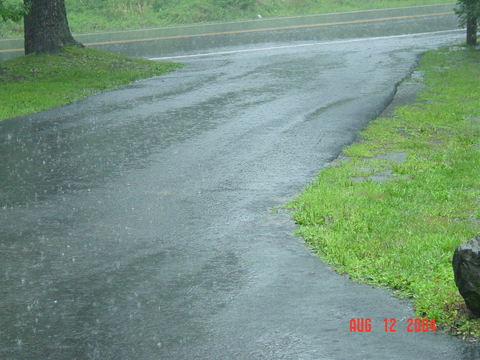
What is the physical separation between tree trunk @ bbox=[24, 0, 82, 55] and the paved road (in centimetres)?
577

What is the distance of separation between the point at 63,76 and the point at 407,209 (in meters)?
11.4

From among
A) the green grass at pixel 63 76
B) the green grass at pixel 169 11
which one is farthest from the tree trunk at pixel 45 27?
the green grass at pixel 169 11

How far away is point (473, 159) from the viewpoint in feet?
26.8

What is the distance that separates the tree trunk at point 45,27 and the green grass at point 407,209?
10.4 meters

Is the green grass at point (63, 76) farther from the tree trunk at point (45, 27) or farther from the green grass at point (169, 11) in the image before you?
the green grass at point (169, 11)

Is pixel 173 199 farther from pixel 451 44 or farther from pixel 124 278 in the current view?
pixel 451 44

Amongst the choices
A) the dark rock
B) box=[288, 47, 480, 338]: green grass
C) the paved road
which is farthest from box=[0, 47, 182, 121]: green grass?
the dark rock

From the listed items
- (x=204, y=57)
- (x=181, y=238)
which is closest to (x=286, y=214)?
(x=181, y=238)

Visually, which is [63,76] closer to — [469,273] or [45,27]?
[45,27]

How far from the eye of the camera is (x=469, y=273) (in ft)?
14.3

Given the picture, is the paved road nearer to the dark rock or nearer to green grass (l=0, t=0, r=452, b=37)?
the dark rock

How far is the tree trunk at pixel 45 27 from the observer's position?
1723 cm

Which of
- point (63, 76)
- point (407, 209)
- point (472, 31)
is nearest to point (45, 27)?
point (63, 76)

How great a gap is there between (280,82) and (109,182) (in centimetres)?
762
